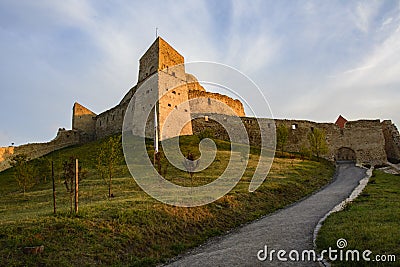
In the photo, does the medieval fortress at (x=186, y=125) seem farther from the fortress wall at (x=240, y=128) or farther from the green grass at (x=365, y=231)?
the green grass at (x=365, y=231)

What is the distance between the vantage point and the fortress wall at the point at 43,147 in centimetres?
3997

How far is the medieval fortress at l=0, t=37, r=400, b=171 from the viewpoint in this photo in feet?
135

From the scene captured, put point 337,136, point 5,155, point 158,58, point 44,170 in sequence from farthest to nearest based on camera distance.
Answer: point 337,136 → point 158,58 → point 5,155 → point 44,170

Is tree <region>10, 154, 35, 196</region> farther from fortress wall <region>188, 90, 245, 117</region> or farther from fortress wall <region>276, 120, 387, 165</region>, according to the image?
fortress wall <region>276, 120, 387, 165</region>

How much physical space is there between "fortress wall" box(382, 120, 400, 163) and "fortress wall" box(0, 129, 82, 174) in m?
51.4

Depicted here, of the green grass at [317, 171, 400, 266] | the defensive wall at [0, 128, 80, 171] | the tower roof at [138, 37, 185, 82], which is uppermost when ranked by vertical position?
the tower roof at [138, 37, 185, 82]

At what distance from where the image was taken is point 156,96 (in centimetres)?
3900

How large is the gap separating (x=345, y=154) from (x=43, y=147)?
47.3 m

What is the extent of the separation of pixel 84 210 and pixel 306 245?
26.6 feet

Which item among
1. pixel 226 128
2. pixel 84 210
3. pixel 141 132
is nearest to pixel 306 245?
pixel 84 210

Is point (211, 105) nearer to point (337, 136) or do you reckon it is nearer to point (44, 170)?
point (337, 136)

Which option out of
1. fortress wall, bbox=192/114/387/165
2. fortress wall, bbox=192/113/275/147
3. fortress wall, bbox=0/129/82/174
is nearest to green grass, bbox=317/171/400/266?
fortress wall, bbox=192/113/275/147

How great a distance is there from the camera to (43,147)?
146ft

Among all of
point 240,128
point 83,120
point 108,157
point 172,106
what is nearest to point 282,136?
point 240,128
